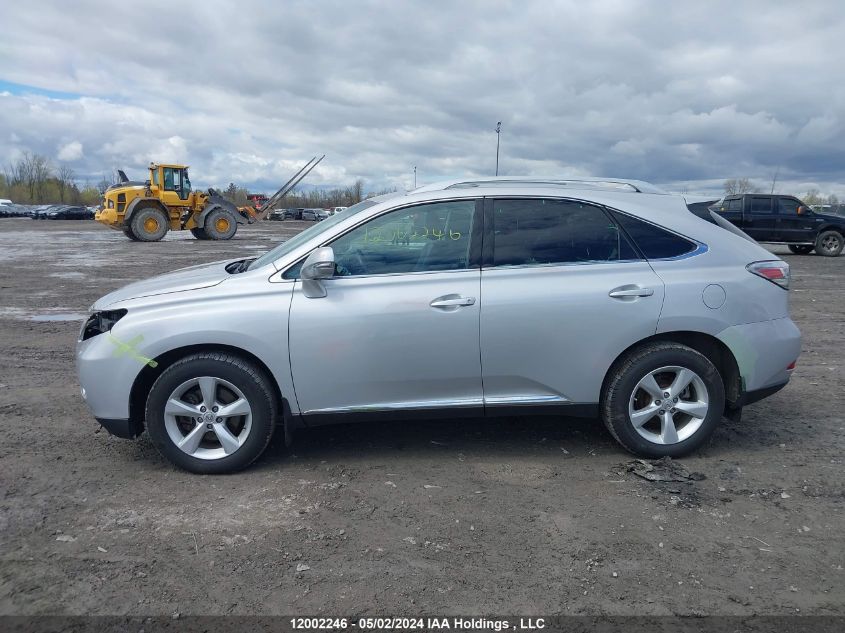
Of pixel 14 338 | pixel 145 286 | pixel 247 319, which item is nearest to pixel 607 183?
pixel 247 319

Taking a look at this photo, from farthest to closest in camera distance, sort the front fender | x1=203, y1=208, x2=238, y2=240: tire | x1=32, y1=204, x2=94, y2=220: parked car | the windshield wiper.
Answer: x1=32, y1=204, x2=94, y2=220: parked car
x1=203, y1=208, x2=238, y2=240: tire
the windshield wiper
the front fender

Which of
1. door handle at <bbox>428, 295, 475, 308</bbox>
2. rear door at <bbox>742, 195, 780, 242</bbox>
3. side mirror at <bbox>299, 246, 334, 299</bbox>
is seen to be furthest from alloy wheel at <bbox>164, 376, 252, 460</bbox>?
rear door at <bbox>742, 195, 780, 242</bbox>

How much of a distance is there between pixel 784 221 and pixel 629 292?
1954 centimetres

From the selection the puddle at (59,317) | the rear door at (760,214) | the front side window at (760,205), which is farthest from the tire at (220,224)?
the front side window at (760,205)

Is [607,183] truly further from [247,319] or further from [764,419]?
[247,319]

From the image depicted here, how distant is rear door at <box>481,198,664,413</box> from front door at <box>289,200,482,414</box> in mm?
130

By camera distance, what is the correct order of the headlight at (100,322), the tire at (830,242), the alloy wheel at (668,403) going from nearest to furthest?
the headlight at (100,322), the alloy wheel at (668,403), the tire at (830,242)

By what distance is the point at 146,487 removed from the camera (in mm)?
3885

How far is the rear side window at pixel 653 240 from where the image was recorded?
4250 millimetres

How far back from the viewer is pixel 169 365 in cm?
400

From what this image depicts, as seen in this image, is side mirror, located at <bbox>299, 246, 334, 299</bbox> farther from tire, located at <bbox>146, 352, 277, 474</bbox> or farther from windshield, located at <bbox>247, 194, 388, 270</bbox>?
tire, located at <bbox>146, 352, 277, 474</bbox>

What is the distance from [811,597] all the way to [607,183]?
284cm

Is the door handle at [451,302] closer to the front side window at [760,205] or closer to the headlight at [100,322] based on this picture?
the headlight at [100,322]

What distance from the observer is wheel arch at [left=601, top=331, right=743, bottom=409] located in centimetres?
418
